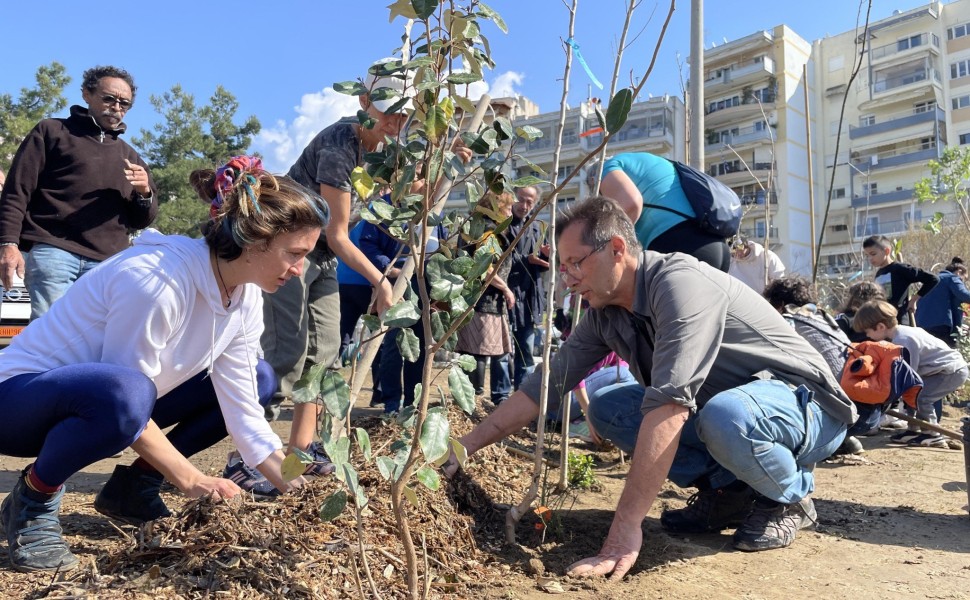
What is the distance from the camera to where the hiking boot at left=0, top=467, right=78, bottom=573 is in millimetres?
1784

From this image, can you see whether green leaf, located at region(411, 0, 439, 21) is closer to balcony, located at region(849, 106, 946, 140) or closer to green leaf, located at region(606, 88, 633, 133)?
green leaf, located at region(606, 88, 633, 133)

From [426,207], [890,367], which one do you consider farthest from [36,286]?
[890,367]

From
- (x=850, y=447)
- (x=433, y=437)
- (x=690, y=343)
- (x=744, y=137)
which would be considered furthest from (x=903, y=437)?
(x=744, y=137)

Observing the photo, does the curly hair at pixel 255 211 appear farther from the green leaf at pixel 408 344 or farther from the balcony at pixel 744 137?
the balcony at pixel 744 137

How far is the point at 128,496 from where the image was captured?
2135 millimetres

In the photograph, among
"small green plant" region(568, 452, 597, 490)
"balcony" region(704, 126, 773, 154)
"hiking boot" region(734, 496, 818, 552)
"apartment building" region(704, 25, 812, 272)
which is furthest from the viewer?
"apartment building" region(704, 25, 812, 272)

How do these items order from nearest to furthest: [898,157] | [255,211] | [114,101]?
1. [255,211]
2. [114,101]
3. [898,157]

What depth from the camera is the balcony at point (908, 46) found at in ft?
132

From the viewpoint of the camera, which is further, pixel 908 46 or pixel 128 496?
pixel 908 46

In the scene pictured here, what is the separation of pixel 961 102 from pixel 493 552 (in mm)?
46021

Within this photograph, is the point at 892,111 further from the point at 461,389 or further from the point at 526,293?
the point at 461,389

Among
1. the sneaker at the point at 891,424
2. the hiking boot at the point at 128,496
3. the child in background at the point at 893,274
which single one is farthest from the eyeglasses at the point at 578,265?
the child in background at the point at 893,274

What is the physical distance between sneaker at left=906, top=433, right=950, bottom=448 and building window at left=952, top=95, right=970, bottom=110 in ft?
140

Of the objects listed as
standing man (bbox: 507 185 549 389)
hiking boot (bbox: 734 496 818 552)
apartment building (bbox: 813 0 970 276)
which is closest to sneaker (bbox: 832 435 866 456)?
hiking boot (bbox: 734 496 818 552)
